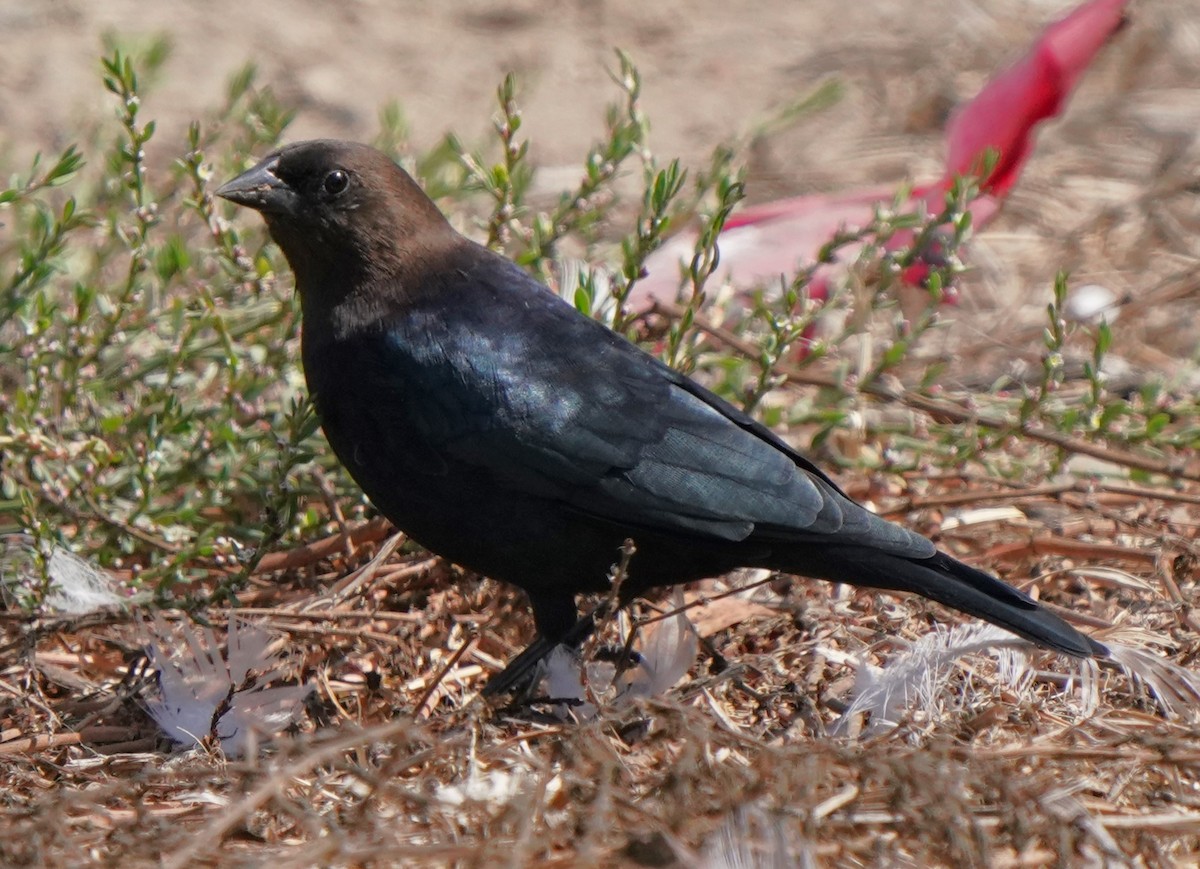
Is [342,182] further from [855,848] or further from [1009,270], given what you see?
[1009,270]

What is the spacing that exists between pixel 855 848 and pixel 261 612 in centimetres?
162

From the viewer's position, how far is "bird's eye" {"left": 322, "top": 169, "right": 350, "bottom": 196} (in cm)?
368

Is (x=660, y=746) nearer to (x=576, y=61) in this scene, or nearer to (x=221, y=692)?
(x=221, y=692)

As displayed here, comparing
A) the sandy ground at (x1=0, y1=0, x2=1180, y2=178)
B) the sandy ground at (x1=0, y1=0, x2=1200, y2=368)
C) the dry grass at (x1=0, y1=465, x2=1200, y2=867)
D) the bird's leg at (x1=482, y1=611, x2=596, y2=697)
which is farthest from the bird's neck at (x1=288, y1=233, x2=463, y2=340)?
the sandy ground at (x1=0, y1=0, x2=1180, y2=178)

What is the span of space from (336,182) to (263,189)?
0.17 metres

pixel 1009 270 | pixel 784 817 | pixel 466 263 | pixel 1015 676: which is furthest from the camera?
pixel 1009 270

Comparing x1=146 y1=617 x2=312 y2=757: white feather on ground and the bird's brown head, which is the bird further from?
x1=146 y1=617 x2=312 y2=757: white feather on ground

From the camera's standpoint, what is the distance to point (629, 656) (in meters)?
3.46

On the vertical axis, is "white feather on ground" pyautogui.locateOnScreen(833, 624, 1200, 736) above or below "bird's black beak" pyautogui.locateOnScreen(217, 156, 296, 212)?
below

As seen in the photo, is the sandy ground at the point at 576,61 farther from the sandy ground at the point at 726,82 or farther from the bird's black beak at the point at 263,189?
the bird's black beak at the point at 263,189

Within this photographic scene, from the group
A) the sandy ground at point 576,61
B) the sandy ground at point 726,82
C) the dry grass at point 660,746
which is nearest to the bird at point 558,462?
the dry grass at point 660,746

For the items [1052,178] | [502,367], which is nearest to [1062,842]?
[502,367]

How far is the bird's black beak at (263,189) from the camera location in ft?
11.8

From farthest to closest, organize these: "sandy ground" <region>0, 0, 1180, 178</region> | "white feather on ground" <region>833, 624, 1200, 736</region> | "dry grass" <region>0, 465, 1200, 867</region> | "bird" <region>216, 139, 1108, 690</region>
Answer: "sandy ground" <region>0, 0, 1180, 178</region> → "bird" <region>216, 139, 1108, 690</region> → "white feather on ground" <region>833, 624, 1200, 736</region> → "dry grass" <region>0, 465, 1200, 867</region>
